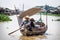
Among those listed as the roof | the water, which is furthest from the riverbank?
the roof

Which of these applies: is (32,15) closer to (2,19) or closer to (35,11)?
(35,11)

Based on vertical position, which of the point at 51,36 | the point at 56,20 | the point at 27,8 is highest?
the point at 27,8

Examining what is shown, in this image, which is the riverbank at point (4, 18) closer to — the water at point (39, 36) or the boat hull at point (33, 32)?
the water at point (39, 36)

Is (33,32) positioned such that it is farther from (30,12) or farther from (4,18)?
(4,18)

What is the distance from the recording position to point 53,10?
228 cm

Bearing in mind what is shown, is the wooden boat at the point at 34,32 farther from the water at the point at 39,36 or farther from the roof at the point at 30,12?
the roof at the point at 30,12

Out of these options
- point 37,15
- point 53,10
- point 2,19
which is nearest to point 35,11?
point 37,15

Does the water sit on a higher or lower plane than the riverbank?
lower

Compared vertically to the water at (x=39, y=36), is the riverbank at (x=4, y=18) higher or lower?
higher

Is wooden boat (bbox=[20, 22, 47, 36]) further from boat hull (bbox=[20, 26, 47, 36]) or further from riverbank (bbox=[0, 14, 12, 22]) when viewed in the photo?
riverbank (bbox=[0, 14, 12, 22])

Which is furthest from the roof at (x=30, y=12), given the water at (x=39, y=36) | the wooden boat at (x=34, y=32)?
the wooden boat at (x=34, y=32)

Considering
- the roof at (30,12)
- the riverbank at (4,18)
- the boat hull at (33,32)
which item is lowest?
the boat hull at (33,32)

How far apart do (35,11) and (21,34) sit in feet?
0.97

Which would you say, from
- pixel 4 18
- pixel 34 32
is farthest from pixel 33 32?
pixel 4 18
